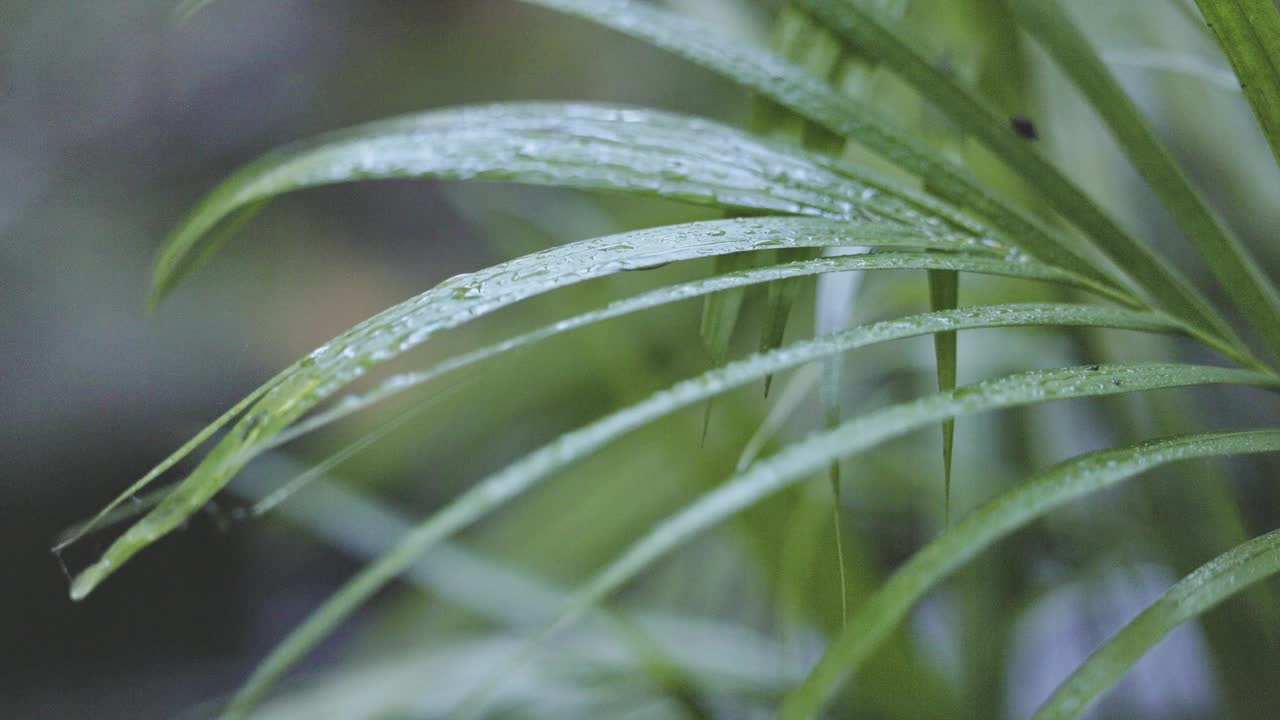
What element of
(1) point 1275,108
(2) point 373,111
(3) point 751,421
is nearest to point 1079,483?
(1) point 1275,108

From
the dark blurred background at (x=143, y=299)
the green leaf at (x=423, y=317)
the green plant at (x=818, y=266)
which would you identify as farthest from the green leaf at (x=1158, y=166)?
the dark blurred background at (x=143, y=299)

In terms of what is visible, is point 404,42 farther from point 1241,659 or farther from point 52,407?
point 1241,659

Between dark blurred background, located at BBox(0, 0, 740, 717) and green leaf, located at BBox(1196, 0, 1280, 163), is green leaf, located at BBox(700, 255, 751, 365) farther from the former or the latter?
dark blurred background, located at BBox(0, 0, 740, 717)

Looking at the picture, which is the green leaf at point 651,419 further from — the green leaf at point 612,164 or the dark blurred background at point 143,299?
the dark blurred background at point 143,299

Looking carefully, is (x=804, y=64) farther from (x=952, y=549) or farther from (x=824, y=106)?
(x=952, y=549)

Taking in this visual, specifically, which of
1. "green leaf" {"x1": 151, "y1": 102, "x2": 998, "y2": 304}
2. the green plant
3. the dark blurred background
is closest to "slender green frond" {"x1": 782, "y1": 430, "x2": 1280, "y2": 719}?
the green plant

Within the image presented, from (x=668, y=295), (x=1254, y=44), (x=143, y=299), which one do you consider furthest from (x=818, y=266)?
(x=143, y=299)

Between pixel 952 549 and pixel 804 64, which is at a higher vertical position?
pixel 804 64
